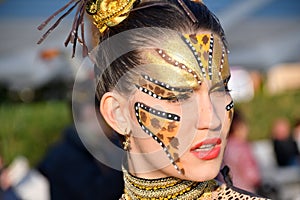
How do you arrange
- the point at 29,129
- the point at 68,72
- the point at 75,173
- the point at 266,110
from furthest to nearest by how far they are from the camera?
A: the point at 68,72 < the point at 266,110 < the point at 29,129 < the point at 75,173

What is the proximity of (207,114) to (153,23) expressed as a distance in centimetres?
30

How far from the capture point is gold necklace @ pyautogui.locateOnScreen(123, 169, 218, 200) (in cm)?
216

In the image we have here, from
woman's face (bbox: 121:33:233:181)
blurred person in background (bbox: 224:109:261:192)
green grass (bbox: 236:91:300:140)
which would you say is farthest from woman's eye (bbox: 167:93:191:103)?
green grass (bbox: 236:91:300:140)

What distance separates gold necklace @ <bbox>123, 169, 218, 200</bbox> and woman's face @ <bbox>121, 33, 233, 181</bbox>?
7 centimetres

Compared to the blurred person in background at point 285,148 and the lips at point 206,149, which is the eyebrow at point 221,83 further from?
the blurred person in background at point 285,148

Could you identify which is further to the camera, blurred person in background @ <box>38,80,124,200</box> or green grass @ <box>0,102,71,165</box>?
green grass @ <box>0,102,71,165</box>

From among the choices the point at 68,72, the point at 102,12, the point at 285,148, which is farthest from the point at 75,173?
the point at 68,72

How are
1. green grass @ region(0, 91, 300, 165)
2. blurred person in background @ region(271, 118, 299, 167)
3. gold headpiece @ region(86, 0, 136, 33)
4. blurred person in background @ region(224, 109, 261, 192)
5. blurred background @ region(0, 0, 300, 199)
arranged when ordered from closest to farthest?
gold headpiece @ region(86, 0, 136, 33) < blurred person in background @ region(224, 109, 261, 192) < green grass @ region(0, 91, 300, 165) < blurred background @ region(0, 0, 300, 199) < blurred person in background @ region(271, 118, 299, 167)

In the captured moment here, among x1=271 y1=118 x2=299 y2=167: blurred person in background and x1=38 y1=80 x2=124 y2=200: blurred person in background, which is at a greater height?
x1=38 y1=80 x2=124 y2=200: blurred person in background

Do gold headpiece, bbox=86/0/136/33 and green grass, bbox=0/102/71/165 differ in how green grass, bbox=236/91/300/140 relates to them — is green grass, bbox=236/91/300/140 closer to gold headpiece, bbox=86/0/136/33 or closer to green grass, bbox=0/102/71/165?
green grass, bbox=0/102/71/165

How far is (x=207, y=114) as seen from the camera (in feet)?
6.57

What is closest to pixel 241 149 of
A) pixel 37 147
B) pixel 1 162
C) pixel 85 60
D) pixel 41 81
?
pixel 1 162

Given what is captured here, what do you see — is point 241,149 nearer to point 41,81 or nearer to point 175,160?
point 175,160

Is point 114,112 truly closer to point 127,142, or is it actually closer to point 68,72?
point 127,142
